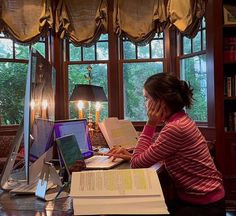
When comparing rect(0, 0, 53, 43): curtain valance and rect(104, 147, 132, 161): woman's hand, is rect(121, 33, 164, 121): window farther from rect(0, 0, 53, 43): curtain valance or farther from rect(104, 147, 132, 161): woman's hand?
rect(104, 147, 132, 161): woman's hand

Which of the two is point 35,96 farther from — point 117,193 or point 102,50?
point 102,50

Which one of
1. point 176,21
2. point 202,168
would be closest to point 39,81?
point 202,168

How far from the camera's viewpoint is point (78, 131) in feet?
6.96

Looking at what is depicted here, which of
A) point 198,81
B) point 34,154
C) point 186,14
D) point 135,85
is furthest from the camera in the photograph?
point 135,85

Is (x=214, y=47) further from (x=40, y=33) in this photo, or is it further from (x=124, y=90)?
(x=40, y=33)

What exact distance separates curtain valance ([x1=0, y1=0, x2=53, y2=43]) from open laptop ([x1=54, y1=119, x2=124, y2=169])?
8.28 feet

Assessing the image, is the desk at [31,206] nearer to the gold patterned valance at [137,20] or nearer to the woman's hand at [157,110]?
the woman's hand at [157,110]

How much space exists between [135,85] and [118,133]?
2.01 meters

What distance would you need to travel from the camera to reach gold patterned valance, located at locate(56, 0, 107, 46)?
14.5ft

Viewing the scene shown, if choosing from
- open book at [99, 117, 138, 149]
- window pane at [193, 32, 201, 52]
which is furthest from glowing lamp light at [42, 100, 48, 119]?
window pane at [193, 32, 201, 52]

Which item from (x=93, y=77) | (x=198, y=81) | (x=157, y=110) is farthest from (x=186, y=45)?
(x=157, y=110)

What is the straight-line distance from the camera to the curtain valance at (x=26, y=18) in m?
4.32

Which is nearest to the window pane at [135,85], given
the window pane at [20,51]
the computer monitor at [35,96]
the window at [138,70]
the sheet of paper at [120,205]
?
the window at [138,70]

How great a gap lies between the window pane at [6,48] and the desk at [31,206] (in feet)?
11.0
